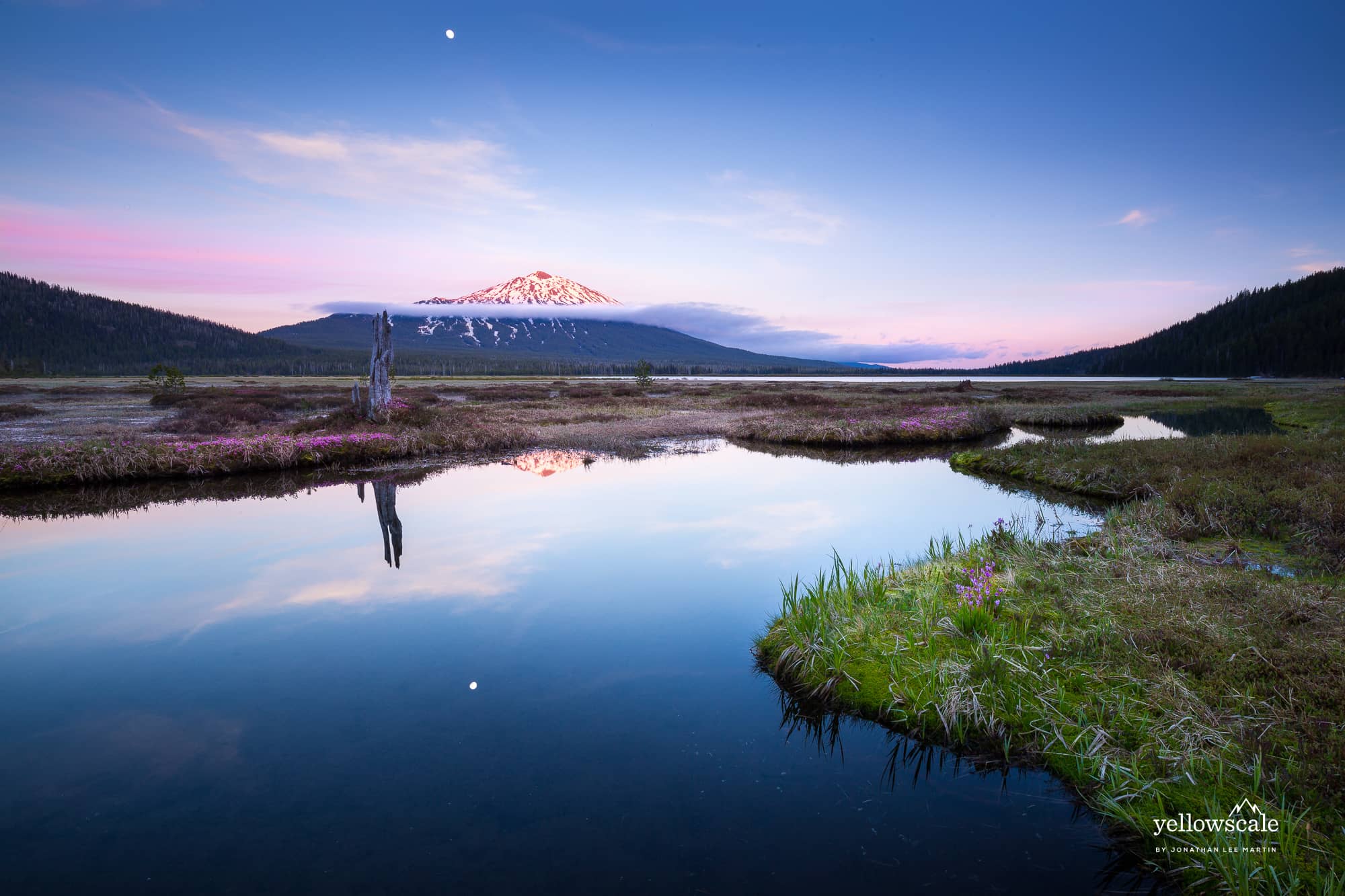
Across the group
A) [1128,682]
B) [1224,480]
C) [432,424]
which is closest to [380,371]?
[432,424]

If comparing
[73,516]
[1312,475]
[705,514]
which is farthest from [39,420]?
[1312,475]

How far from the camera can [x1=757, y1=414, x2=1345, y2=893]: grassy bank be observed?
4.87 metres

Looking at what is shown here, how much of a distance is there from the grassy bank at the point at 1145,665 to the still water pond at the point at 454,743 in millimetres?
531

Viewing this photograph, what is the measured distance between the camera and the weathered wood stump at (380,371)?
108ft

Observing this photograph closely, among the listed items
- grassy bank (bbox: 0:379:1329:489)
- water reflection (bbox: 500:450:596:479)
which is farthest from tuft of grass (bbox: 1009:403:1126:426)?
water reflection (bbox: 500:450:596:479)

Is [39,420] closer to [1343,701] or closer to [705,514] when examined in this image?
[705,514]

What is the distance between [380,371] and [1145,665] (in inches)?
1364

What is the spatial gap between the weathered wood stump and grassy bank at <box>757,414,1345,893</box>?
28.7 meters

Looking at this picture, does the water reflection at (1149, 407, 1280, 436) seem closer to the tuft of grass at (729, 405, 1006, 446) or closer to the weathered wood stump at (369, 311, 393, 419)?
the tuft of grass at (729, 405, 1006, 446)

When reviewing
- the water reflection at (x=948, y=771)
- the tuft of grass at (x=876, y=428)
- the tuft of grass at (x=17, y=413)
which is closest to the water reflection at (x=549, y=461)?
the tuft of grass at (x=876, y=428)

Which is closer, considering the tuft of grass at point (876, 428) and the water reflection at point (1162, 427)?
the water reflection at point (1162, 427)

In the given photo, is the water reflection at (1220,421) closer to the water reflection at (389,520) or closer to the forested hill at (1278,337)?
the water reflection at (389,520)

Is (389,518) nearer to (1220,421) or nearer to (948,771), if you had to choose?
(948,771)

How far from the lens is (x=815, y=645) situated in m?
8.34
